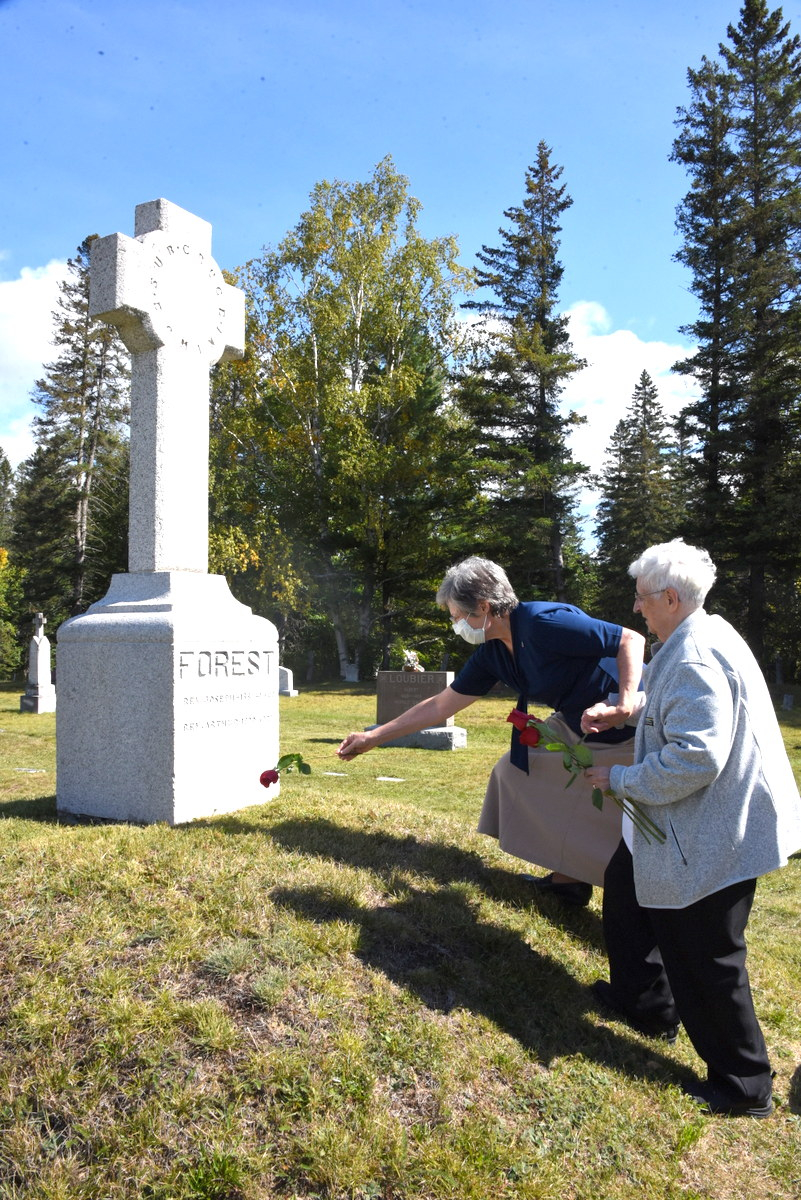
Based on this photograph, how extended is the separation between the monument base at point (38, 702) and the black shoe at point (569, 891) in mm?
15502

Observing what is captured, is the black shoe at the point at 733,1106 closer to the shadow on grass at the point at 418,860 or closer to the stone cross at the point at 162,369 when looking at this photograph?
the shadow on grass at the point at 418,860

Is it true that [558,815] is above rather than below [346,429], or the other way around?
below

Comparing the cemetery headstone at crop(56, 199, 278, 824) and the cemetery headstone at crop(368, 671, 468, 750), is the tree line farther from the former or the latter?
the cemetery headstone at crop(56, 199, 278, 824)

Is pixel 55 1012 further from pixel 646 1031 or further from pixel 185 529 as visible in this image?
pixel 185 529

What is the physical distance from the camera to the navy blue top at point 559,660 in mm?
3826

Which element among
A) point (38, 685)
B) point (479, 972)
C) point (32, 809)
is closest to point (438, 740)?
point (32, 809)

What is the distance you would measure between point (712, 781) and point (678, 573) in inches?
28.5

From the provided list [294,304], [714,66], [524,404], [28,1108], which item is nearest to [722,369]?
[524,404]

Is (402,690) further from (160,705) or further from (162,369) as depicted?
(160,705)

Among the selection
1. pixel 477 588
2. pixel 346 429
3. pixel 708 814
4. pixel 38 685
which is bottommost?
pixel 38 685

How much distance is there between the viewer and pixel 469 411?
2923 centimetres

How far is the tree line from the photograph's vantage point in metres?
26.2

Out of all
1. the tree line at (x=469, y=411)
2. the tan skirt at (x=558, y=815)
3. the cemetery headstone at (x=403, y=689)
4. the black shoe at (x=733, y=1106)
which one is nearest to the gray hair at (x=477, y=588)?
the tan skirt at (x=558, y=815)

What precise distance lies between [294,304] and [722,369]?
13.7 meters
